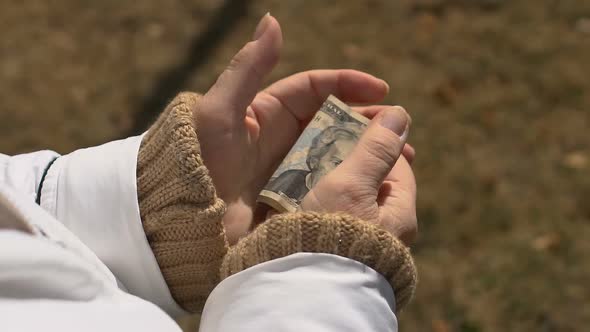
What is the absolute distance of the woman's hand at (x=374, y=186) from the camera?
1.22 meters

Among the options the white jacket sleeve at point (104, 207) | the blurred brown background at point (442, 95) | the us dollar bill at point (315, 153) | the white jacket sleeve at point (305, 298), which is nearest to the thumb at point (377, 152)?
the us dollar bill at point (315, 153)

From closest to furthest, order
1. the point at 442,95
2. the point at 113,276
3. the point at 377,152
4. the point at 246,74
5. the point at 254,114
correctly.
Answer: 1. the point at 113,276
2. the point at 377,152
3. the point at 246,74
4. the point at 254,114
5. the point at 442,95

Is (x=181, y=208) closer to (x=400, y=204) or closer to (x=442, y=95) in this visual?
(x=400, y=204)

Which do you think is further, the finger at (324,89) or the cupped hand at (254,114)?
the finger at (324,89)

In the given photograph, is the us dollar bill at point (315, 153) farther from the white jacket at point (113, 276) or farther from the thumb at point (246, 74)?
the white jacket at point (113, 276)

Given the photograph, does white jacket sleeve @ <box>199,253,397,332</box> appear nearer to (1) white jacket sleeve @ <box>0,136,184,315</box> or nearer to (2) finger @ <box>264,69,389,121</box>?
(1) white jacket sleeve @ <box>0,136,184,315</box>

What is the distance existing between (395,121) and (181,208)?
18.1 inches

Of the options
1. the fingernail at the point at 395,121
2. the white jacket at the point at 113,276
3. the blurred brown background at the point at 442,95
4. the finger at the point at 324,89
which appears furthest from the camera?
the blurred brown background at the point at 442,95

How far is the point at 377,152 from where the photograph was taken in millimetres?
1282

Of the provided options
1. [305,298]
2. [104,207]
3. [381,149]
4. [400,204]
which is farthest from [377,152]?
[104,207]

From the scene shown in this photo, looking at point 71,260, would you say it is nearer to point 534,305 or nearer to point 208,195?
point 208,195

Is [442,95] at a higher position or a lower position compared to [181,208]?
lower

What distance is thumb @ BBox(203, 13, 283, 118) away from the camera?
1.38 m

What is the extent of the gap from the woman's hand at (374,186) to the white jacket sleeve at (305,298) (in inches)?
6.1
